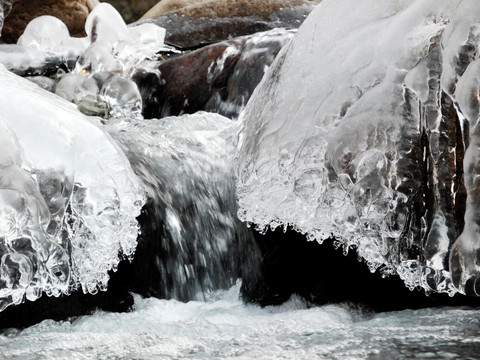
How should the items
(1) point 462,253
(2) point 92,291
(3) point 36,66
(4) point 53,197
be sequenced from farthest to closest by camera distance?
(3) point 36,66, (2) point 92,291, (4) point 53,197, (1) point 462,253

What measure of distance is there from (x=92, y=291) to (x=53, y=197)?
0.37 metres

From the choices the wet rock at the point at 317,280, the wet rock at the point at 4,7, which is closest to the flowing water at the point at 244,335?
the wet rock at the point at 317,280

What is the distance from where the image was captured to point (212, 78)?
5.64m

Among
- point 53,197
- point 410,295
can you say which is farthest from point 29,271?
point 410,295

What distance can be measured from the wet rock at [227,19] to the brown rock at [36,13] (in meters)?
0.97

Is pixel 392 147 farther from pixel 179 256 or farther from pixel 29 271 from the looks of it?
pixel 29 271

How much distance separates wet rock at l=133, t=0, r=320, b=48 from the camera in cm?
793

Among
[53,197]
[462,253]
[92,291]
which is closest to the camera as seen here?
[462,253]

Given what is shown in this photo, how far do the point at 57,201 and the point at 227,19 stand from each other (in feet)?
20.2

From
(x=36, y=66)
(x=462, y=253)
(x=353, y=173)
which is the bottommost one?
(x=462, y=253)

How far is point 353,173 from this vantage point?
2.36 meters

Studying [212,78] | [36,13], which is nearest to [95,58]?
[212,78]

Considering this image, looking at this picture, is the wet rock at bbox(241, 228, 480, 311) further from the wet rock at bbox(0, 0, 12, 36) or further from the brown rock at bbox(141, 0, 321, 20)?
the brown rock at bbox(141, 0, 321, 20)

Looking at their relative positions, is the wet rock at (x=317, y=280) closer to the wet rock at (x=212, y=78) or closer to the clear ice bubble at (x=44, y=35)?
the wet rock at (x=212, y=78)
